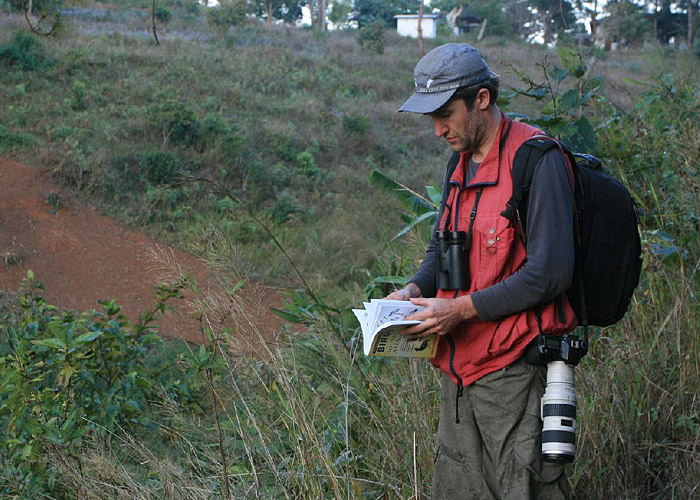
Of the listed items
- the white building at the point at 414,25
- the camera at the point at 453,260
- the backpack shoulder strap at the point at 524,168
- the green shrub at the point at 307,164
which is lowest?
the green shrub at the point at 307,164

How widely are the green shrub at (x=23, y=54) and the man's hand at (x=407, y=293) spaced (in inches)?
544

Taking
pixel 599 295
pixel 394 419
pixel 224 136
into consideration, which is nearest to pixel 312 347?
pixel 394 419

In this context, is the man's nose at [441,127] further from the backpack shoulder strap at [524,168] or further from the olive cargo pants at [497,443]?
the olive cargo pants at [497,443]

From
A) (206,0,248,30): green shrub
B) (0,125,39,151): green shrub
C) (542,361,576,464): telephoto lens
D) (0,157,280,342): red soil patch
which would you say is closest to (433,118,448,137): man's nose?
(542,361,576,464): telephoto lens

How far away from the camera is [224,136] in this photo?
12438 millimetres

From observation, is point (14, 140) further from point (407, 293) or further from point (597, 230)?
point (597, 230)

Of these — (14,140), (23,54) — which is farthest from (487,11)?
(14,140)

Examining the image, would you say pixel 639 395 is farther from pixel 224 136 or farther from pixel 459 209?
pixel 224 136

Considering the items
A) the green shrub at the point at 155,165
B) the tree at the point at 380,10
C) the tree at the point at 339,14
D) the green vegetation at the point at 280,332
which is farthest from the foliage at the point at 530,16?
the green shrub at the point at 155,165

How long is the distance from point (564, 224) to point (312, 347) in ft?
6.36

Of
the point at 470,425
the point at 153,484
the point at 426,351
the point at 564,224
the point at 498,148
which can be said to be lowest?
the point at 153,484

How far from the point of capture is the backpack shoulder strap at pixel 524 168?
213cm

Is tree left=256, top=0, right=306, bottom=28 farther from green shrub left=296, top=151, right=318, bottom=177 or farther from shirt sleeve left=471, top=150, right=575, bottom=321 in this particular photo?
shirt sleeve left=471, top=150, right=575, bottom=321

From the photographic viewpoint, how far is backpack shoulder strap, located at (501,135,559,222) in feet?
7.00
